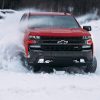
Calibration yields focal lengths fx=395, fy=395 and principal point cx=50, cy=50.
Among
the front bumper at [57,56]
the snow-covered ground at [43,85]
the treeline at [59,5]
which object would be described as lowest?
the snow-covered ground at [43,85]

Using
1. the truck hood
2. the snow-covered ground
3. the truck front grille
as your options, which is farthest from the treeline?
the snow-covered ground

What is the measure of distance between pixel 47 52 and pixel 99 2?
158 ft

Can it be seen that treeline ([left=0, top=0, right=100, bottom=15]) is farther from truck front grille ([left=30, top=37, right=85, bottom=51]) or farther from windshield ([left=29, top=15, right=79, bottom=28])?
truck front grille ([left=30, top=37, right=85, bottom=51])

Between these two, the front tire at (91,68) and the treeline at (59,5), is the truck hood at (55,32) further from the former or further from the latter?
the treeline at (59,5)

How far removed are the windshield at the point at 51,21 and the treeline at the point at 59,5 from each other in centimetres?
4199

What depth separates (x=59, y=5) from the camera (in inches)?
2260

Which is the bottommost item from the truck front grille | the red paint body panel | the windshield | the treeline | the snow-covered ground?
the snow-covered ground

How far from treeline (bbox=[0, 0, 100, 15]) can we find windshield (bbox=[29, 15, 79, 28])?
138 ft

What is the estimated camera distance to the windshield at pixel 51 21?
10.6m

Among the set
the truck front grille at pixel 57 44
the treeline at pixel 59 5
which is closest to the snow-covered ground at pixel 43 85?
the truck front grille at pixel 57 44

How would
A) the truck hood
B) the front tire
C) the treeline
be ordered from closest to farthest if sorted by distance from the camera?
the truck hood < the front tire < the treeline

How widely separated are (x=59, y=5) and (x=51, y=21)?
46889 millimetres

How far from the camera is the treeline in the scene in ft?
178

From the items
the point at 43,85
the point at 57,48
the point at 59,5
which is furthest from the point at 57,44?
the point at 59,5
